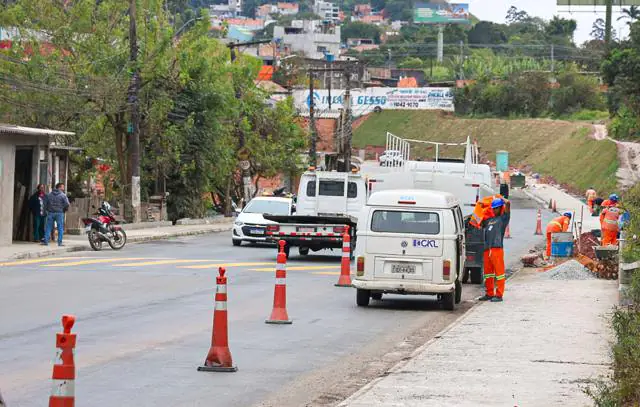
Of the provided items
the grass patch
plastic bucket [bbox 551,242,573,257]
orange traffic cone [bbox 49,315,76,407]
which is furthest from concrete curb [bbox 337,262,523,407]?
the grass patch

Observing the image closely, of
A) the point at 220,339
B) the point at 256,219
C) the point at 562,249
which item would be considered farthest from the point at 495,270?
the point at 256,219

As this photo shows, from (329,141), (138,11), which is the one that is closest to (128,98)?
(138,11)

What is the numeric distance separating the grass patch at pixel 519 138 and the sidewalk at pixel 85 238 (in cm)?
3966

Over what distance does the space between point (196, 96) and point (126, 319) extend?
34917mm

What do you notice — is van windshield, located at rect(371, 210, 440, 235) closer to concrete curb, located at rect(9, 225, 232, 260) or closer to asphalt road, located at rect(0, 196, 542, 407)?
asphalt road, located at rect(0, 196, 542, 407)

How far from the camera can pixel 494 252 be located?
21172 mm

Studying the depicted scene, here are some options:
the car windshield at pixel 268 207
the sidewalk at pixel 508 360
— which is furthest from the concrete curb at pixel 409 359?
the car windshield at pixel 268 207

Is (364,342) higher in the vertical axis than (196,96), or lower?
lower

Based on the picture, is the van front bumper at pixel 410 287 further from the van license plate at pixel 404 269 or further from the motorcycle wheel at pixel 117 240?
the motorcycle wheel at pixel 117 240

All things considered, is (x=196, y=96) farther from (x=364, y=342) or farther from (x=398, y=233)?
(x=364, y=342)

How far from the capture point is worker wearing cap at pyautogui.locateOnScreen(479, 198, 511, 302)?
2112cm

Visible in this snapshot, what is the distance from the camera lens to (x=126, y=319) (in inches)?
692

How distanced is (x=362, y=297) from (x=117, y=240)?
52.6 feet

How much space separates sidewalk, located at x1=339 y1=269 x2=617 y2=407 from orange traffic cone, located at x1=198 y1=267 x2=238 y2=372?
1743 mm
